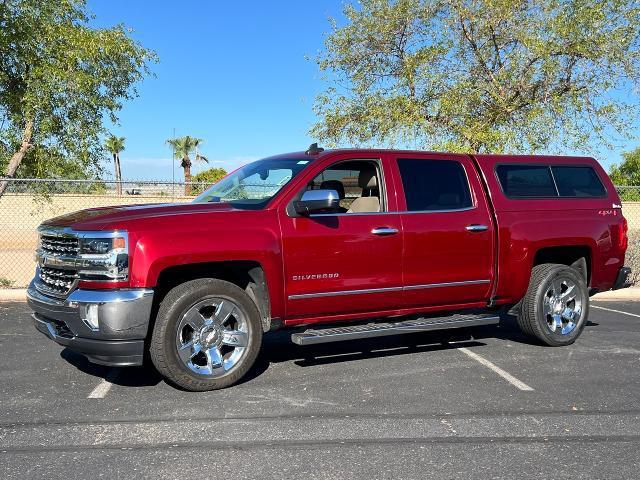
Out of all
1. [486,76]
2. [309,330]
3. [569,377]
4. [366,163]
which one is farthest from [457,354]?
[486,76]

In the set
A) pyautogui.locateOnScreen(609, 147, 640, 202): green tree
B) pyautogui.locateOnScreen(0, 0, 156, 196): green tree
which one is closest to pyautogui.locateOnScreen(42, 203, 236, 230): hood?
pyautogui.locateOnScreen(0, 0, 156, 196): green tree

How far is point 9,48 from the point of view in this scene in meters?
12.5

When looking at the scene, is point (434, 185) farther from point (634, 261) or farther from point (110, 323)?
point (634, 261)

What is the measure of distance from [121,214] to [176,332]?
101 centimetres

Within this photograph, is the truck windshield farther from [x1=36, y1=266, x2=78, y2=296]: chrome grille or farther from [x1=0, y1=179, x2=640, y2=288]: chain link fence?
[x1=0, y1=179, x2=640, y2=288]: chain link fence

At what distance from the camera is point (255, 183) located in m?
5.90

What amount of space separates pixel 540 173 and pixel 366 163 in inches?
84.8

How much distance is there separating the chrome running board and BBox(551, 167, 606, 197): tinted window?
6.08ft

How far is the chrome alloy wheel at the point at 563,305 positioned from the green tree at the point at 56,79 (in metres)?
9.31

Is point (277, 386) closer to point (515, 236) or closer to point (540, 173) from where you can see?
point (515, 236)

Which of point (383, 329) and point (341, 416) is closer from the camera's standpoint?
point (341, 416)

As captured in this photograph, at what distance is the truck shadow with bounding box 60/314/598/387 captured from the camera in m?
5.61

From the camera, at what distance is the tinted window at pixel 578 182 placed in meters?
6.97

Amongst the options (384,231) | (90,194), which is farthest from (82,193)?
(384,231)
